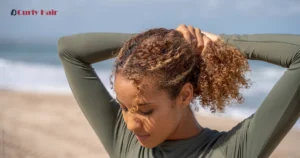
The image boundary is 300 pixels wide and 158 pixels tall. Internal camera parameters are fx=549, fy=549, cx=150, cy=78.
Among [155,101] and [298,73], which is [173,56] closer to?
[155,101]

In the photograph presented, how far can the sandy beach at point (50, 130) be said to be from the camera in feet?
20.8

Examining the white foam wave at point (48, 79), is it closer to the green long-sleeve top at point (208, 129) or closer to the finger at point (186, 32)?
the green long-sleeve top at point (208, 129)

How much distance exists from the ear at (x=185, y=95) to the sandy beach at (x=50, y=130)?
4.46 meters

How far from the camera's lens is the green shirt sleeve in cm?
158

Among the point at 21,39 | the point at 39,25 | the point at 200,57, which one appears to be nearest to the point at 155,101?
the point at 200,57

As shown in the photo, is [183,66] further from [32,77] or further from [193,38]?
[32,77]

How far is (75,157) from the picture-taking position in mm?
6270

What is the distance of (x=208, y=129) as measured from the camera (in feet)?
5.77

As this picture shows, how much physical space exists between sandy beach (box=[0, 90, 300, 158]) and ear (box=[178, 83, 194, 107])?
176 inches

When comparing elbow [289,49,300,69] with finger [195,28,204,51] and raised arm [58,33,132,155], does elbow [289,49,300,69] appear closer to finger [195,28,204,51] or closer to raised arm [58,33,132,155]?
finger [195,28,204,51]

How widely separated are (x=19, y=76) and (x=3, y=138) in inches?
220

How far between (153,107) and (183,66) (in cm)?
15

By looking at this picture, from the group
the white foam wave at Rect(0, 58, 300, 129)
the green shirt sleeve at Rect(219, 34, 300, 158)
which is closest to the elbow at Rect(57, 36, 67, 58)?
the green shirt sleeve at Rect(219, 34, 300, 158)

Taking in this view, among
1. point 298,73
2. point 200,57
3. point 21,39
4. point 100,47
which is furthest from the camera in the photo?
point 21,39
